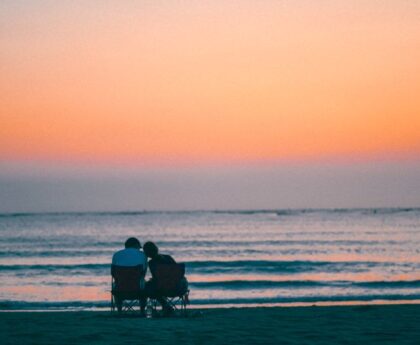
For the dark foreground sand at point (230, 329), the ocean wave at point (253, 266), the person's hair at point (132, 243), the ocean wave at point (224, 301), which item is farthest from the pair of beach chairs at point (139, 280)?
the ocean wave at point (253, 266)

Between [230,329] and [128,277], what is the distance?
8.20 ft

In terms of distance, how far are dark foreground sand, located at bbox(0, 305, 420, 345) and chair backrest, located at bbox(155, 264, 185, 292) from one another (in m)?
0.60

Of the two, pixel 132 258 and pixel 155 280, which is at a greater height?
pixel 132 258

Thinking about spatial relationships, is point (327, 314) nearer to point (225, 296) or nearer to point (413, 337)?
point (413, 337)

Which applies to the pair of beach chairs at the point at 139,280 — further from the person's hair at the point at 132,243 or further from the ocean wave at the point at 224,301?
the ocean wave at the point at 224,301

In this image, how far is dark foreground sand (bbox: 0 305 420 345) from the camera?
27.1 feet

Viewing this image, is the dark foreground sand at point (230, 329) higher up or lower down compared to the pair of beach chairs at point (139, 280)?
lower down

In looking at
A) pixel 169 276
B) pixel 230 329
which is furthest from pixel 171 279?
pixel 230 329

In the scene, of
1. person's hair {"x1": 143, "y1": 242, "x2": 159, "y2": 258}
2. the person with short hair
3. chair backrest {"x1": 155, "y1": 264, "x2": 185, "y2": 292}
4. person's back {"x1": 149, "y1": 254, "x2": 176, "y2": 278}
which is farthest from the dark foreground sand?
person's hair {"x1": 143, "y1": 242, "x2": 159, "y2": 258}

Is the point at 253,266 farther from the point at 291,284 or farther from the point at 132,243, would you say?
the point at 132,243

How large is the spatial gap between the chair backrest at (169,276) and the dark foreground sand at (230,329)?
1.97 ft

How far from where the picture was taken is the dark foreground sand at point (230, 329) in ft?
27.1

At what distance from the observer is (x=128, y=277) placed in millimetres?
11117

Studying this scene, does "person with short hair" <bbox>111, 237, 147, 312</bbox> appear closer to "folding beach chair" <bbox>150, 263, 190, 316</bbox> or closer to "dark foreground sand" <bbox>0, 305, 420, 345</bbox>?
"folding beach chair" <bbox>150, 263, 190, 316</bbox>
